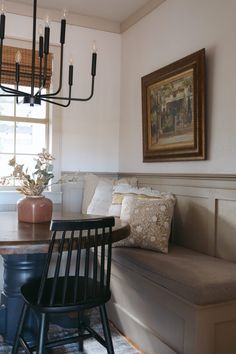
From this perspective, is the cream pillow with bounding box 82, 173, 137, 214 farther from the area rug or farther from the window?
the area rug

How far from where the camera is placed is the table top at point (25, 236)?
1.72m

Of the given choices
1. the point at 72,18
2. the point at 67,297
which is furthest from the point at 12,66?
the point at 67,297

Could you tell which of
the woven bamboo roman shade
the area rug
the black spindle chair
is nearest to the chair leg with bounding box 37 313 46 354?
the black spindle chair

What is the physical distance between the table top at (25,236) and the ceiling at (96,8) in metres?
2.21

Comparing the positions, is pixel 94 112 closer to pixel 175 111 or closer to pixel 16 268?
pixel 175 111

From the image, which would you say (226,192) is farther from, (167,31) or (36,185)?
(167,31)

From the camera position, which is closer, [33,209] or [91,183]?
[33,209]

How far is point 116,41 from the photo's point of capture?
3975 millimetres

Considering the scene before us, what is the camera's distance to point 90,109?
3.87m

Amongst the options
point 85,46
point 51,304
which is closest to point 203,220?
point 51,304

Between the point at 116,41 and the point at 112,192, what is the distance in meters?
1.70

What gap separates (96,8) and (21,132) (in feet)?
4.64

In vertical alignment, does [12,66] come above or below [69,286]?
above

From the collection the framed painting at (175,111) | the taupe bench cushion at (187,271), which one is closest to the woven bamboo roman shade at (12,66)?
the framed painting at (175,111)
